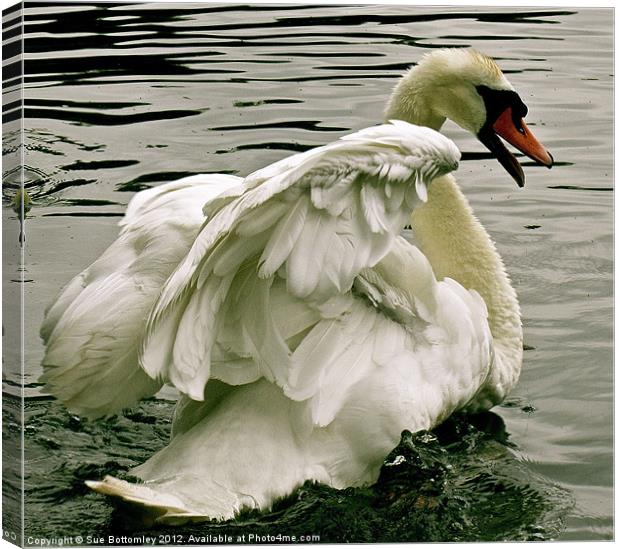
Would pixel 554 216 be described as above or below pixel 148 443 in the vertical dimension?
above

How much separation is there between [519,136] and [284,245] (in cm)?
164

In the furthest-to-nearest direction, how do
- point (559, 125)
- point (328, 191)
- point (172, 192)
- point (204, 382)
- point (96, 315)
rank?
point (559, 125), point (172, 192), point (96, 315), point (204, 382), point (328, 191)

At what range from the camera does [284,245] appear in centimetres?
410

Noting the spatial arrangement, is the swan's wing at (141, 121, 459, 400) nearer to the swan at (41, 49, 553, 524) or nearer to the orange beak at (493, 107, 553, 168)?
the swan at (41, 49, 553, 524)

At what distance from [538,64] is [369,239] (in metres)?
1.41

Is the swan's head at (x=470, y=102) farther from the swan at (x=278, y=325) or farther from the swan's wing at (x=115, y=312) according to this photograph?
the swan's wing at (x=115, y=312)

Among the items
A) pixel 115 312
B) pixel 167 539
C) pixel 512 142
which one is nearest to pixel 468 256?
pixel 512 142

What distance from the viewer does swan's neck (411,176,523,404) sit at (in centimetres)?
557

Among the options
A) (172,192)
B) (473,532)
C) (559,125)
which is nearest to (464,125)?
(559,125)

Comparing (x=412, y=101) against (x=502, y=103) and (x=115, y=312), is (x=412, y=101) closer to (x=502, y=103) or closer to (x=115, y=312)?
(x=502, y=103)

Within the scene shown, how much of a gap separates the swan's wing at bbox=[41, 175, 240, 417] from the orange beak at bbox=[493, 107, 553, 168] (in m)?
1.20

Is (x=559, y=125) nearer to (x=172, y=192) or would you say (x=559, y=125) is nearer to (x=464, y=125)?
(x=464, y=125)

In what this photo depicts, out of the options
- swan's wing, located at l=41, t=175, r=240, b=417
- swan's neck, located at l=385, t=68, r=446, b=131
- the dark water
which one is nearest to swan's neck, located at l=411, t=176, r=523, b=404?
the dark water

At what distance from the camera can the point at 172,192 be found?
4.95 meters
